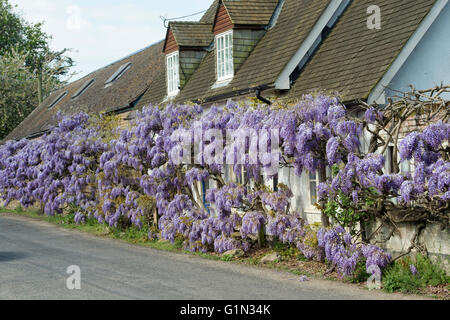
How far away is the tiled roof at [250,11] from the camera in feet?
66.8

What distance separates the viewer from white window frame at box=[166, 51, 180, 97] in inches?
933

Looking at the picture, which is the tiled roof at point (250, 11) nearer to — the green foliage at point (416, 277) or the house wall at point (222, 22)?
the house wall at point (222, 22)

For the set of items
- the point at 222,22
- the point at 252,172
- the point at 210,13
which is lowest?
the point at 252,172

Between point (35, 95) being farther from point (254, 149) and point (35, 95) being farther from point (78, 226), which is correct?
point (254, 149)

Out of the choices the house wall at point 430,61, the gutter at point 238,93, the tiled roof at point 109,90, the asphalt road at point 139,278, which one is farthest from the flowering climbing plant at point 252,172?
the tiled roof at point 109,90

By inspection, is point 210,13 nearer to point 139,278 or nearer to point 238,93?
point 238,93

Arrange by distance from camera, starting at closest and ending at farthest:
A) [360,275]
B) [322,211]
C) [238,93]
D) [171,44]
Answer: [360,275] < [322,211] < [238,93] < [171,44]

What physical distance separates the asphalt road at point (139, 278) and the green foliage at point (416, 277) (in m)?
0.34

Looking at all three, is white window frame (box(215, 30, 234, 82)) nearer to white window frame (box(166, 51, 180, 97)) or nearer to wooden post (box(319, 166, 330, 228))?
white window frame (box(166, 51, 180, 97))

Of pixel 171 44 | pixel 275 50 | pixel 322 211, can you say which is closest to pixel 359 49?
pixel 275 50

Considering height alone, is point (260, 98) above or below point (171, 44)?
below

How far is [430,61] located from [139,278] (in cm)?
843

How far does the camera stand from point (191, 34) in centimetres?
2417
